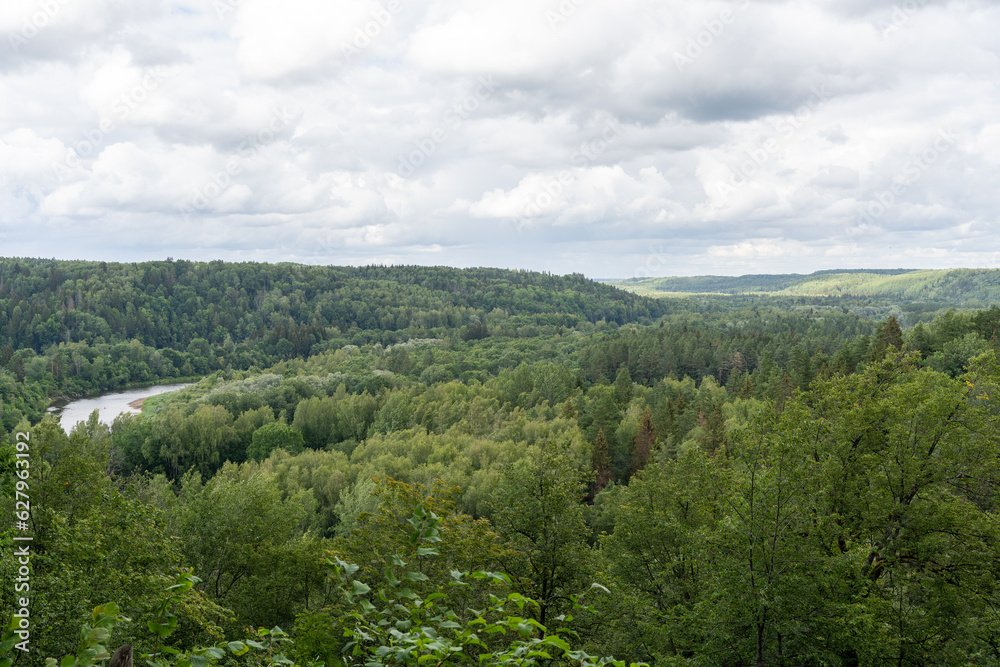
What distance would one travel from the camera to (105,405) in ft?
497

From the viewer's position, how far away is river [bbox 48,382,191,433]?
443 ft

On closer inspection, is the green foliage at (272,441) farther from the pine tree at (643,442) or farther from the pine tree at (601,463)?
the pine tree at (643,442)

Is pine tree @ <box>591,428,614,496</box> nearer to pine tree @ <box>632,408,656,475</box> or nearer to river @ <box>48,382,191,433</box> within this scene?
pine tree @ <box>632,408,656,475</box>

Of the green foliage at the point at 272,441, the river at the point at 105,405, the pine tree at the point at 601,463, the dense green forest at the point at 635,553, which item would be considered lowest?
Result: the river at the point at 105,405

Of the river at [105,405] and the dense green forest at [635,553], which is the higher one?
the dense green forest at [635,553]

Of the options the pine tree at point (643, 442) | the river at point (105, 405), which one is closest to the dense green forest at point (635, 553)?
the pine tree at point (643, 442)

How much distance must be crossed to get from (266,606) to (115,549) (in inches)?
422

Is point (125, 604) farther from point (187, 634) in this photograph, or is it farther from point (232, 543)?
point (232, 543)

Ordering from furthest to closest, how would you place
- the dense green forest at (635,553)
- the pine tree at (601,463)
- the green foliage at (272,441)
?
the green foliage at (272,441) → the pine tree at (601,463) → the dense green forest at (635,553)

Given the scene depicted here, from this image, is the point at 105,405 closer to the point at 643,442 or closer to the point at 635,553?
the point at 643,442

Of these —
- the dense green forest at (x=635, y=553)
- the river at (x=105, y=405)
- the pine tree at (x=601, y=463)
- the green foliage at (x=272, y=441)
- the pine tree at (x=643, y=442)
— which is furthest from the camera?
the river at (x=105, y=405)

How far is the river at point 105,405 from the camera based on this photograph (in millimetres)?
135000

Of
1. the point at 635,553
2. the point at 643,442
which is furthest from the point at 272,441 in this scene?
the point at 635,553

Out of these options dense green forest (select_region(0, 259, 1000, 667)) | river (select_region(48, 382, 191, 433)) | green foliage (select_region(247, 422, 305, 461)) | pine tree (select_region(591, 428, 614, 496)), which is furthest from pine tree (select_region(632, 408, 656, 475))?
river (select_region(48, 382, 191, 433))
